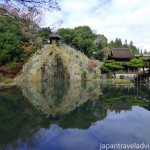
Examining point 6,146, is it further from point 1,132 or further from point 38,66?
point 38,66

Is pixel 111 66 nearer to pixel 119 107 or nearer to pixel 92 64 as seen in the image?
pixel 92 64

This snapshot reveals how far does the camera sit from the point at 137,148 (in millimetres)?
7840

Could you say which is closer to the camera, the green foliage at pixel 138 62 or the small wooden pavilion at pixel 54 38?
the green foliage at pixel 138 62

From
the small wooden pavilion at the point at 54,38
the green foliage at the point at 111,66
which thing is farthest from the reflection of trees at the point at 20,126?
the small wooden pavilion at the point at 54,38

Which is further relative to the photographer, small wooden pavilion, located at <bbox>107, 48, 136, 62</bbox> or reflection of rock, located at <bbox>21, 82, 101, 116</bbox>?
small wooden pavilion, located at <bbox>107, 48, 136, 62</bbox>

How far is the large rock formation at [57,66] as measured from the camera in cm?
5028

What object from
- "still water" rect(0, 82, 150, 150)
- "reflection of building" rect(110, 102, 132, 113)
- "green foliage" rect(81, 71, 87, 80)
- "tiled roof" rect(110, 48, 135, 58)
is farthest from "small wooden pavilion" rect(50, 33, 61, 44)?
"still water" rect(0, 82, 150, 150)

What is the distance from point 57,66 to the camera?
53.0 metres

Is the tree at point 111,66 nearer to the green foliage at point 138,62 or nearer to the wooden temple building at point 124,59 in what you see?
the green foliage at point 138,62

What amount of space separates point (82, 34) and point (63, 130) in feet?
176

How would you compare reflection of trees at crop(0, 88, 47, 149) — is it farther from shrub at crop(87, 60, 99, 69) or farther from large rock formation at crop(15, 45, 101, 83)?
shrub at crop(87, 60, 99, 69)

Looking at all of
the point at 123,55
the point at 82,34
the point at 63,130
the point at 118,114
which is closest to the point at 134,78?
the point at 123,55

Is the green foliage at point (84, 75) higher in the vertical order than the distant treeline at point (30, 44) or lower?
lower

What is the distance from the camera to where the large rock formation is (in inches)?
1980
